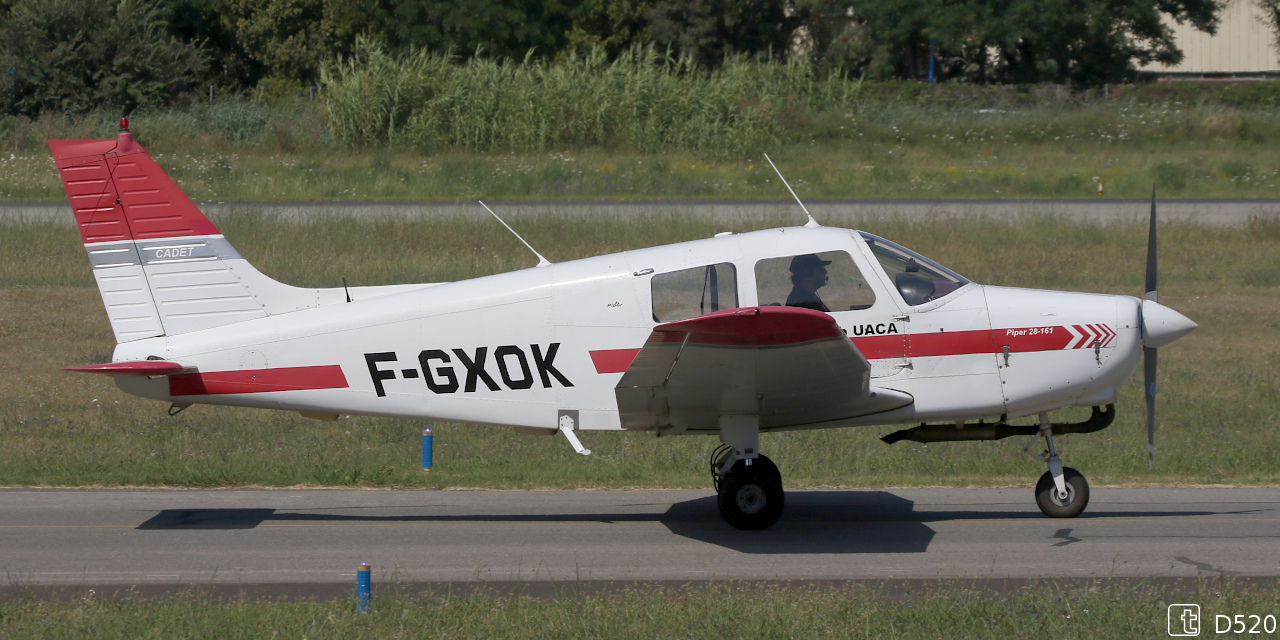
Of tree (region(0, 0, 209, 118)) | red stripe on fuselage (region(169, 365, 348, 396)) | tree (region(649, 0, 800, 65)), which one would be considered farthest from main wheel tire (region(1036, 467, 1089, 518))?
tree (region(649, 0, 800, 65))

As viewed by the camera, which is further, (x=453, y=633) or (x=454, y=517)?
(x=454, y=517)

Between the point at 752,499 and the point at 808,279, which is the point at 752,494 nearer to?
the point at 752,499

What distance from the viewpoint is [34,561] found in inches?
313

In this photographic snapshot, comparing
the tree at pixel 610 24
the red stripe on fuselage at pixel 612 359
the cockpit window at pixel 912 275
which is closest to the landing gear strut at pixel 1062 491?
the cockpit window at pixel 912 275

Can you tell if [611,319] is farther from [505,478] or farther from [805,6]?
[805,6]

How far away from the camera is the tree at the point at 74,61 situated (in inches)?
1542

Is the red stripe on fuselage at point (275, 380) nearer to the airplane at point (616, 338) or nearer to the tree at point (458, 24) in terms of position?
the airplane at point (616, 338)

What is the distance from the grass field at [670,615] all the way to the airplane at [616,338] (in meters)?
1.67

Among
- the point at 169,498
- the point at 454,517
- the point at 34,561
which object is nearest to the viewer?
the point at 34,561

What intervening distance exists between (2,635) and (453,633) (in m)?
Result: 2.45

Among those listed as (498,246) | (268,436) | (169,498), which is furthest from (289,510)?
(498,246)

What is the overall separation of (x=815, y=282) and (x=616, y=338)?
1479 mm

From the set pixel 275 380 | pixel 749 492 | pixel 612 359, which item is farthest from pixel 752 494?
pixel 275 380

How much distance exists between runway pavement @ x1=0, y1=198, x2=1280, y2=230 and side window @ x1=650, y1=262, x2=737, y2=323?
582 inches
